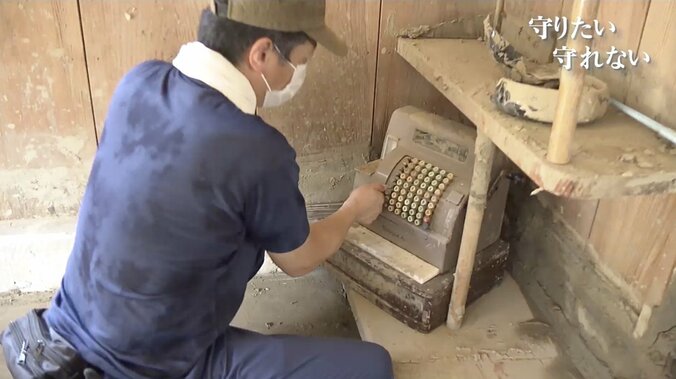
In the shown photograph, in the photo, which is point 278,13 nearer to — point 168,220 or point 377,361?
point 168,220

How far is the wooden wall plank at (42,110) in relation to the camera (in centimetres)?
156

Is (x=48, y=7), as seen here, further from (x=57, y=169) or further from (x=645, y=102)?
(x=645, y=102)

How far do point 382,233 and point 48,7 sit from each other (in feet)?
3.08

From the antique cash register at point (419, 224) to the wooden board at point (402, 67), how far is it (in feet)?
0.45

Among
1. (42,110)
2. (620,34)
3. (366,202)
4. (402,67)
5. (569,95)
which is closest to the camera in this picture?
(569,95)

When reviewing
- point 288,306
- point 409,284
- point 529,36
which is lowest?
point 288,306

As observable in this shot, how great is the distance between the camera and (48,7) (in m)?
1.55

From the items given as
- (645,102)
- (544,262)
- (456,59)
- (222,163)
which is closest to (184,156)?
(222,163)

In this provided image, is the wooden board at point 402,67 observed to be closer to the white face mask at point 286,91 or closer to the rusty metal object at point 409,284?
the rusty metal object at point 409,284

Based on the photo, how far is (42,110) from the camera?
1.67 m

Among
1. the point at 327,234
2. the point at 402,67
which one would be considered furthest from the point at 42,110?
the point at 402,67

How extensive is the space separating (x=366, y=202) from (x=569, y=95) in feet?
2.07

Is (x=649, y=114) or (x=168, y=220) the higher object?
(x=649, y=114)

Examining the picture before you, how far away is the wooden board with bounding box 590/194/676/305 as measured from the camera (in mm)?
1341
